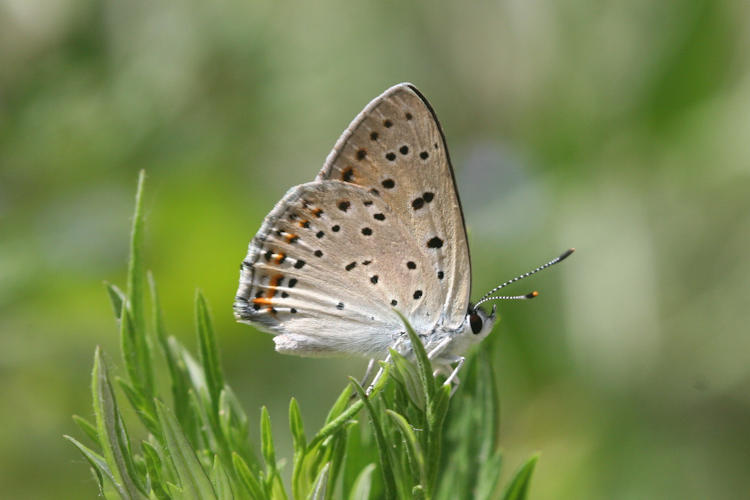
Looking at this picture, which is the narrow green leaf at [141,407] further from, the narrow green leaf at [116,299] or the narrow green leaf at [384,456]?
the narrow green leaf at [384,456]

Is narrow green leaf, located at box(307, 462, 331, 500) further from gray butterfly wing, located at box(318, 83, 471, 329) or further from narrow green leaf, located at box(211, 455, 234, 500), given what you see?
gray butterfly wing, located at box(318, 83, 471, 329)

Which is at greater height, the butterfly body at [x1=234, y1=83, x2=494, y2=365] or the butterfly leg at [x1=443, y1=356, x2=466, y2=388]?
the butterfly body at [x1=234, y1=83, x2=494, y2=365]

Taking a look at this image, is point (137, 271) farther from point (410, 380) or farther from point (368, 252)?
point (368, 252)

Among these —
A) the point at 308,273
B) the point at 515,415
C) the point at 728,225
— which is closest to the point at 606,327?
the point at 515,415

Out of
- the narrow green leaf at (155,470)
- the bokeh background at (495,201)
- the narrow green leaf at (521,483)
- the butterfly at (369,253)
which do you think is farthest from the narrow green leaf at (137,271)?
the bokeh background at (495,201)

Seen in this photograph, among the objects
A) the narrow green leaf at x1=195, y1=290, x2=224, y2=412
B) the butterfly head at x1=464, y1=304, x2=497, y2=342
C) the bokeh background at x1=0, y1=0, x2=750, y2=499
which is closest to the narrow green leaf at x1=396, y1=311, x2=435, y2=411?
the narrow green leaf at x1=195, y1=290, x2=224, y2=412

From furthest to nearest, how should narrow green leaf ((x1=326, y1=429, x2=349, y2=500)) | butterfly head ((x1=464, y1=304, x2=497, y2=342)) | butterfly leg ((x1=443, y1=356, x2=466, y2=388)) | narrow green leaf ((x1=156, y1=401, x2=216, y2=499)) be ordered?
butterfly head ((x1=464, y1=304, x2=497, y2=342)) → butterfly leg ((x1=443, y1=356, x2=466, y2=388)) → narrow green leaf ((x1=326, y1=429, x2=349, y2=500)) → narrow green leaf ((x1=156, y1=401, x2=216, y2=499))
